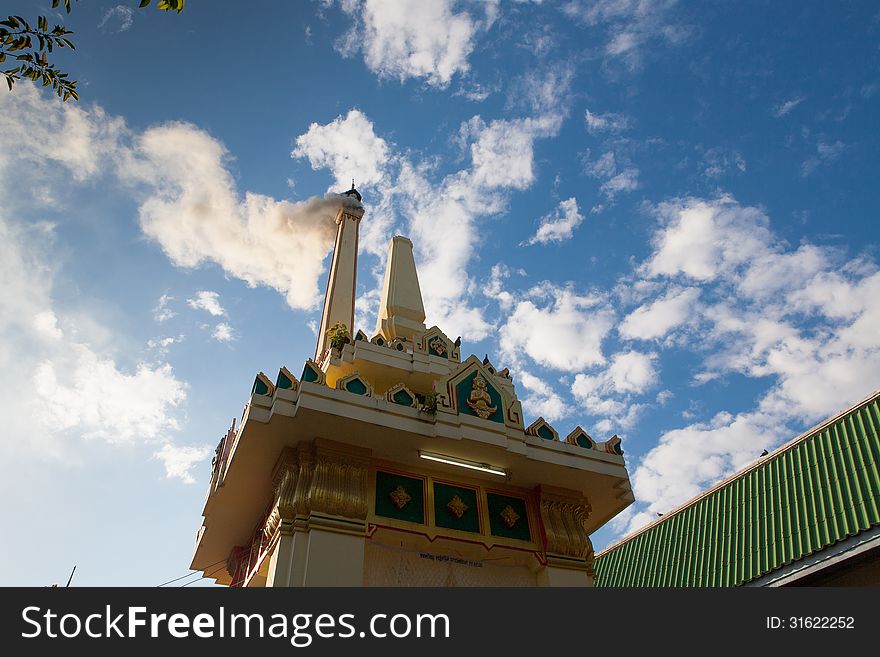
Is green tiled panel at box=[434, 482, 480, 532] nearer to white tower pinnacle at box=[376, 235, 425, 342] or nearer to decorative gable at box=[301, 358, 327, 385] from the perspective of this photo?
decorative gable at box=[301, 358, 327, 385]

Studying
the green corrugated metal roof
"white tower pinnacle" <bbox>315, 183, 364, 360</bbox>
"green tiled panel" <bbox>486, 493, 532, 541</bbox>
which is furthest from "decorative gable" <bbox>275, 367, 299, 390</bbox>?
the green corrugated metal roof

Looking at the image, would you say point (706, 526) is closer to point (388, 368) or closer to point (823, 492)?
point (823, 492)

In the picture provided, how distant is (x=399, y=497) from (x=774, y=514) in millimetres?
9736

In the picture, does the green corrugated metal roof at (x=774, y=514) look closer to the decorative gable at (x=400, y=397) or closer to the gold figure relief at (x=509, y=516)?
the gold figure relief at (x=509, y=516)

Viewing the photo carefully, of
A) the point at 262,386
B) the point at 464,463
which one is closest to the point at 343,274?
the point at 262,386

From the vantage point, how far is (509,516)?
37.4 ft

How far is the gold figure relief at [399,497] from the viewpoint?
1055 centimetres

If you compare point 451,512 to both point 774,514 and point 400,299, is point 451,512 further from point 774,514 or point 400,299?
point 774,514

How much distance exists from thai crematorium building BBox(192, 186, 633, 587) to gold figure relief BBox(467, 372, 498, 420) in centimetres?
2

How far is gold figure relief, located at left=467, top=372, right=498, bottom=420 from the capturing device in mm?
11383

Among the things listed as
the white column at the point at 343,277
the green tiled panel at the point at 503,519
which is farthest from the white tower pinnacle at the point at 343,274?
the green tiled panel at the point at 503,519
